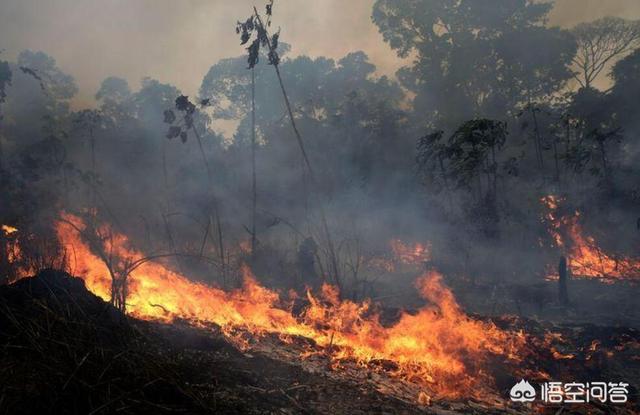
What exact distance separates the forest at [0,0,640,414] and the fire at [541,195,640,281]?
3.3 inches

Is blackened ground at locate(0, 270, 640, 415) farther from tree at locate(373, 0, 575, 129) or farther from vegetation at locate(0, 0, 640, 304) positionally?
tree at locate(373, 0, 575, 129)

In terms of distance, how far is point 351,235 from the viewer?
1808 cm

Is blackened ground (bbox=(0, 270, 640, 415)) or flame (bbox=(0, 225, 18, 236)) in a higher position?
flame (bbox=(0, 225, 18, 236))

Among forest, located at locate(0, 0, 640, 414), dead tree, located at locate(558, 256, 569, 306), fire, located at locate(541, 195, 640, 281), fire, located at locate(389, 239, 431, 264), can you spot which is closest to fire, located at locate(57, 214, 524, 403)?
forest, located at locate(0, 0, 640, 414)

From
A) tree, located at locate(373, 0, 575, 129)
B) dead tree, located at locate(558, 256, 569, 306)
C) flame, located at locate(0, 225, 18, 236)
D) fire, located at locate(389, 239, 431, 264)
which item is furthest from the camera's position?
tree, located at locate(373, 0, 575, 129)

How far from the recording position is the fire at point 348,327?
7035mm

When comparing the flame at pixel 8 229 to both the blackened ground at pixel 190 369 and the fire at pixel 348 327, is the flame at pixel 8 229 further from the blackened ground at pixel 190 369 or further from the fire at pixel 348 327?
the blackened ground at pixel 190 369

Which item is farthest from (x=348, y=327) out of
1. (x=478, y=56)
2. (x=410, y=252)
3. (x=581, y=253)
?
(x=478, y=56)

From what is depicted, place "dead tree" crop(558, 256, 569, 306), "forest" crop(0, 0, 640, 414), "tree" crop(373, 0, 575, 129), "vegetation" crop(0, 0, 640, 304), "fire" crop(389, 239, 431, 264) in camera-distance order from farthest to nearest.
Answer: "tree" crop(373, 0, 575, 129), "fire" crop(389, 239, 431, 264), "vegetation" crop(0, 0, 640, 304), "dead tree" crop(558, 256, 569, 306), "forest" crop(0, 0, 640, 414)

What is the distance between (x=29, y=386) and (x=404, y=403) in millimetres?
4213

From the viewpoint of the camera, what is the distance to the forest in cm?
555

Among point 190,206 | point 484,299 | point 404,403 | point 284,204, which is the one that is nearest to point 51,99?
point 190,206

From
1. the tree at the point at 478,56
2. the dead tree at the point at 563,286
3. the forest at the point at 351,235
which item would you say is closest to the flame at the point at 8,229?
the forest at the point at 351,235

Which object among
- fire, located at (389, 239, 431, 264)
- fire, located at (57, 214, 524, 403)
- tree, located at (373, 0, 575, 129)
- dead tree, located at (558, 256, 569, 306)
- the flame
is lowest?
fire, located at (57, 214, 524, 403)
